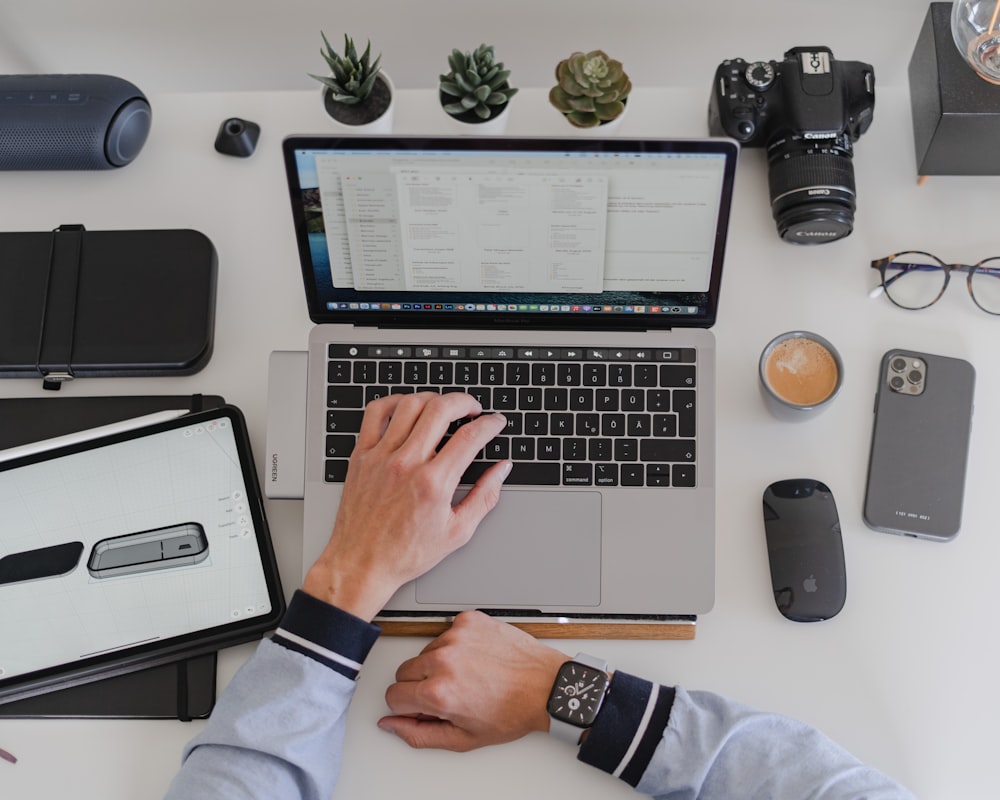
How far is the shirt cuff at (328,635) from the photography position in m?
0.80

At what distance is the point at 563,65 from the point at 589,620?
0.60 meters

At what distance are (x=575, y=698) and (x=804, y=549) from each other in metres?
0.28

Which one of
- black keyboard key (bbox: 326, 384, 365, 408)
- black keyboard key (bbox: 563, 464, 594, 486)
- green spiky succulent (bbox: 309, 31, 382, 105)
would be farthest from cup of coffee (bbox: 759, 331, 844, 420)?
green spiky succulent (bbox: 309, 31, 382, 105)

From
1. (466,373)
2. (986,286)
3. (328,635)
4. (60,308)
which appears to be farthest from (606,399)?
(60,308)

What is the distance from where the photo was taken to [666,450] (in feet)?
2.93

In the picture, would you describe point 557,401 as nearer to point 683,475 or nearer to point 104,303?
point 683,475

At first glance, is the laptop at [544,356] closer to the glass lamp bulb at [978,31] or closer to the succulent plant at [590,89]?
the succulent plant at [590,89]

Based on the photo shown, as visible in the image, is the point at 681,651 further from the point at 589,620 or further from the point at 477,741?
the point at 477,741

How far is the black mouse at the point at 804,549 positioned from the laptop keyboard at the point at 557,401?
11 centimetres

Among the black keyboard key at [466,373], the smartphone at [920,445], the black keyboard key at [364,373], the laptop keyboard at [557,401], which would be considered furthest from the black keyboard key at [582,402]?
the smartphone at [920,445]

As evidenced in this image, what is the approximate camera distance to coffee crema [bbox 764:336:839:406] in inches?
35.8

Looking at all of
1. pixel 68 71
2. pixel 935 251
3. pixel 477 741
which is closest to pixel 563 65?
pixel 935 251

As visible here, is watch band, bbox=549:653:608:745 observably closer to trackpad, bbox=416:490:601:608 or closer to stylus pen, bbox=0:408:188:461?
trackpad, bbox=416:490:601:608

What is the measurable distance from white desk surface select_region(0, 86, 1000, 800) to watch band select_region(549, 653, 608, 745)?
0.04 metres
